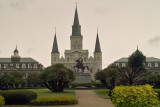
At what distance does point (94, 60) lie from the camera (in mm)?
123062

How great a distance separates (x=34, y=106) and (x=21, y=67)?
8275 centimetres

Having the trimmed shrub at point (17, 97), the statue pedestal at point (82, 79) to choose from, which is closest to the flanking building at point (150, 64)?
the statue pedestal at point (82, 79)

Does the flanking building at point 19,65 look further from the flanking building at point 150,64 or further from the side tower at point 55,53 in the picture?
the flanking building at point 150,64

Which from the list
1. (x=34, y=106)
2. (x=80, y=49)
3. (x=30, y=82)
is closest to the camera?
(x=34, y=106)

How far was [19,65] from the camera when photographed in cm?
10575

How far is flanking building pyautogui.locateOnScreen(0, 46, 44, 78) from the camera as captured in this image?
343ft

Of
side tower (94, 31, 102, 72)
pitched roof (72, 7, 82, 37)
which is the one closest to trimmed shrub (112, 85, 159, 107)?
side tower (94, 31, 102, 72)

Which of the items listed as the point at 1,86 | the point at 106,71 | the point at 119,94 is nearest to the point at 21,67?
the point at 1,86

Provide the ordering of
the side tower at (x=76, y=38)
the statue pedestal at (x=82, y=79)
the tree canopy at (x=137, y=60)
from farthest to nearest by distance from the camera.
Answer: the side tower at (x=76, y=38) → the tree canopy at (x=137, y=60) → the statue pedestal at (x=82, y=79)

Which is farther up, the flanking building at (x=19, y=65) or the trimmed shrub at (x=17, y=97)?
the flanking building at (x=19, y=65)

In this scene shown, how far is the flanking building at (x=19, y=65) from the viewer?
343ft

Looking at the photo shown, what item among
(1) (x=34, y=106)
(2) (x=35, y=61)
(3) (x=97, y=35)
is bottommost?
(1) (x=34, y=106)

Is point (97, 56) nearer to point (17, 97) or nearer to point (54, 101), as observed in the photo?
point (54, 101)

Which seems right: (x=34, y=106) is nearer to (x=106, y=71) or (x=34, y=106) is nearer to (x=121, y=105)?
(x=121, y=105)
